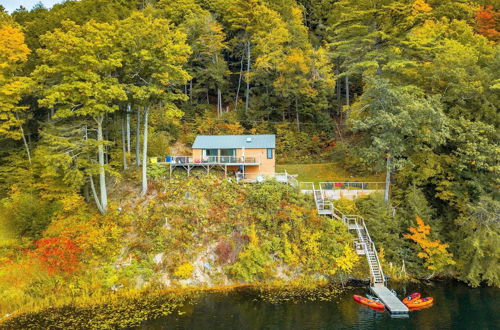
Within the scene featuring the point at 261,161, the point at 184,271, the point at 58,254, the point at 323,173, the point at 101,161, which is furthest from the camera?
the point at 323,173

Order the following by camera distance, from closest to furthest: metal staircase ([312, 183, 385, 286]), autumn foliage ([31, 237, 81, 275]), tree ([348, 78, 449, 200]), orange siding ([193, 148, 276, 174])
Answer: autumn foliage ([31, 237, 81, 275]), metal staircase ([312, 183, 385, 286]), tree ([348, 78, 449, 200]), orange siding ([193, 148, 276, 174])

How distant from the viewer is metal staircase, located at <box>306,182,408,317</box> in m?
17.5

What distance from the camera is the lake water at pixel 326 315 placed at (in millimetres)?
15898

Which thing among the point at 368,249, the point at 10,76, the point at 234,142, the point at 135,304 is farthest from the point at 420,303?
the point at 10,76

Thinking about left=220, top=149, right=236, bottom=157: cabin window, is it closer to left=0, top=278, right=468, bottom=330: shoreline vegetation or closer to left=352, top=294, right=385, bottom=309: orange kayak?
left=0, top=278, right=468, bottom=330: shoreline vegetation

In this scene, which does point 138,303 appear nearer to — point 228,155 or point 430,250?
point 228,155

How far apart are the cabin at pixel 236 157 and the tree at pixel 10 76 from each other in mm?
12193

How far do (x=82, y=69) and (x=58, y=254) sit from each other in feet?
39.8

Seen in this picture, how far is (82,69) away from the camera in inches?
850

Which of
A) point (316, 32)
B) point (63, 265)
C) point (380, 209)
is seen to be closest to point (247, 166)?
point (380, 209)

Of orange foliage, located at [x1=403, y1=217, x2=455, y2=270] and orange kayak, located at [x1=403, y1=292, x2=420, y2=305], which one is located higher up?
orange foliage, located at [x1=403, y1=217, x2=455, y2=270]

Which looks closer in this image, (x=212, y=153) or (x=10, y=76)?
(x=10, y=76)

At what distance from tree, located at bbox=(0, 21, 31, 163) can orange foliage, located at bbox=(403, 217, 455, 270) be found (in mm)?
29560

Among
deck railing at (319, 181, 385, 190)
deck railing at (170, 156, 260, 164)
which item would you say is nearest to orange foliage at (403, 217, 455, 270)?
deck railing at (319, 181, 385, 190)
